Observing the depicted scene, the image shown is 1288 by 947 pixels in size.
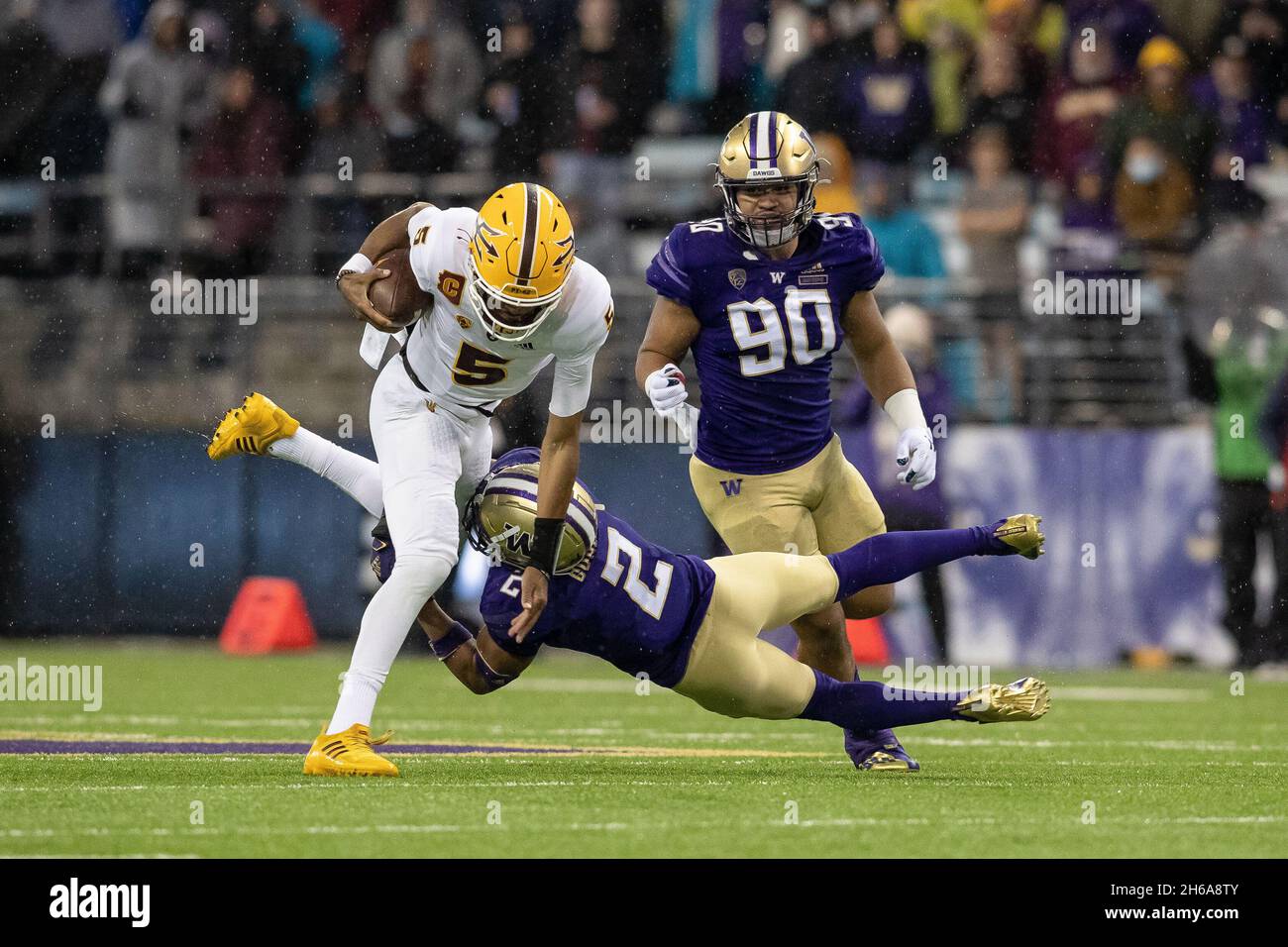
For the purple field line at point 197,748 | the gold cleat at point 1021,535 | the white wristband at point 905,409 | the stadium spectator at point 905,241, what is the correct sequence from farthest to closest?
the stadium spectator at point 905,241
the purple field line at point 197,748
the white wristband at point 905,409
the gold cleat at point 1021,535

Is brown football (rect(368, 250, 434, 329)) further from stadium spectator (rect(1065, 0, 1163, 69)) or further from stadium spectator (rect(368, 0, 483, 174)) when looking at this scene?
stadium spectator (rect(1065, 0, 1163, 69))

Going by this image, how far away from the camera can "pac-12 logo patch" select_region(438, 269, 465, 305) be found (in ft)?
22.7

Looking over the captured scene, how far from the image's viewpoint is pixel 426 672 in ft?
41.1

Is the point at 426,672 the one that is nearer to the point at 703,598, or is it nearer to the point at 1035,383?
the point at 1035,383

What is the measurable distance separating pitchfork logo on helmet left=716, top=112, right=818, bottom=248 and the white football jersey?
56cm

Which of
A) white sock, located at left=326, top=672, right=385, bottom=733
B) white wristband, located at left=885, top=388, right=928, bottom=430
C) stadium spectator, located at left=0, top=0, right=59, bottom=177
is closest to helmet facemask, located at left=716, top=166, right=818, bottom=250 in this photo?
white wristband, located at left=885, top=388, right=928, bottom=430

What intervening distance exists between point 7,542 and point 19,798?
790cm

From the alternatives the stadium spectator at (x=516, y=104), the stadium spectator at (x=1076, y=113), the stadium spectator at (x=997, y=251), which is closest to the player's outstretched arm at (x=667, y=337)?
the stadium spectator at (x=997, y=251)

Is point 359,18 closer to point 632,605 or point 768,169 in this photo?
point 768,169

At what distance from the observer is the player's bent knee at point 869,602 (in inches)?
295

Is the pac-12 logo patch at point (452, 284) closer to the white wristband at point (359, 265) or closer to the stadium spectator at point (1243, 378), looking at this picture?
the white wristband at point (359, 265)

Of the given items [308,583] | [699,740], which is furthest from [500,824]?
[308,583]

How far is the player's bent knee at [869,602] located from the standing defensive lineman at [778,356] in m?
0.10

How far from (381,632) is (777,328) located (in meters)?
1.69
